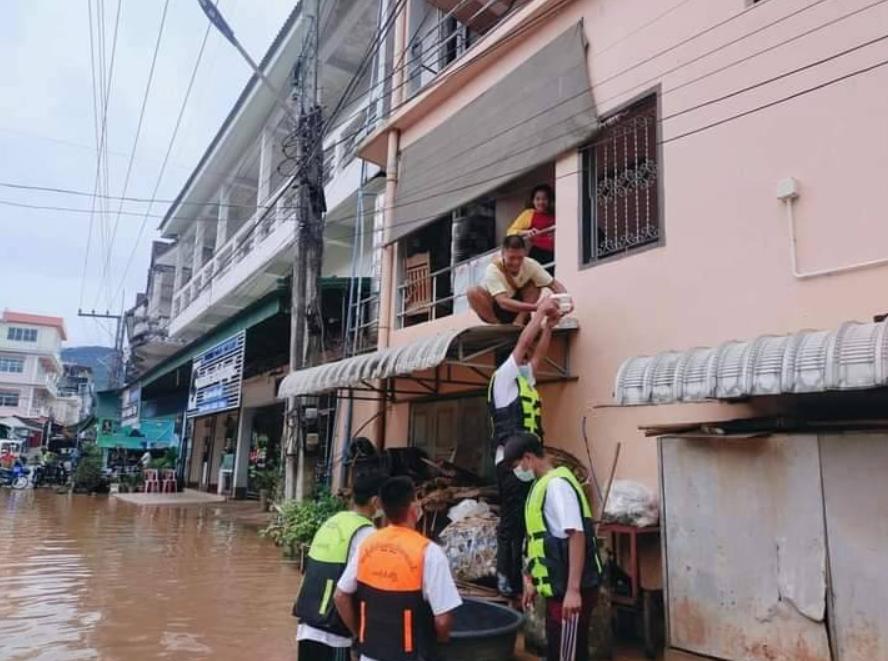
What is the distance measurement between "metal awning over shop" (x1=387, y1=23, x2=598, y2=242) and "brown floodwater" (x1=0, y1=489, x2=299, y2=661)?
490 centimetres

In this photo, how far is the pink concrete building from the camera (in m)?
4.61

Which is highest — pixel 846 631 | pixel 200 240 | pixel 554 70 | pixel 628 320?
pixel 200 240

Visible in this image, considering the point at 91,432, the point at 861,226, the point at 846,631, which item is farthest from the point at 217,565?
the point at 91,432

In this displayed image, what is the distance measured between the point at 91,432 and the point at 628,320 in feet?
109

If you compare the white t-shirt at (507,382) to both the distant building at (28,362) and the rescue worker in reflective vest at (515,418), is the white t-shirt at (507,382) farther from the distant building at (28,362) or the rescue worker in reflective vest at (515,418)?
the distant building at (28,362)

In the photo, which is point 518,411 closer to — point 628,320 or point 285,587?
point 628,320

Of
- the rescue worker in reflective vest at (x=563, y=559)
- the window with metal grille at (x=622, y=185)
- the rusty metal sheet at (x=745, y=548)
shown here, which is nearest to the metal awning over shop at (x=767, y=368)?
the rusty metal sheet at (x=745, y=548)

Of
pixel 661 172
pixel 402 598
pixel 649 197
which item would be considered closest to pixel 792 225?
pixel 661 172

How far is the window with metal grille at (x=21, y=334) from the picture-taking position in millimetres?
63969

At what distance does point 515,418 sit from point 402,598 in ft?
9.16

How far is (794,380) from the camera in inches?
146

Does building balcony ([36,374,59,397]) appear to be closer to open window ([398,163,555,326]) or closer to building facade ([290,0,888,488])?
open window ([398,163,555,326])

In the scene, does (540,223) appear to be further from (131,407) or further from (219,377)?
(131,407)

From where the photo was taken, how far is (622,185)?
6.57 meters
